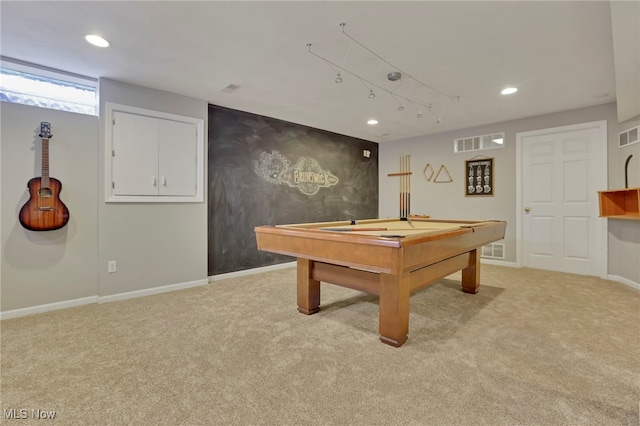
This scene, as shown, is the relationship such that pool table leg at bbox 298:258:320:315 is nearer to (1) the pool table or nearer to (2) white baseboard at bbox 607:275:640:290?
(1) the pool table

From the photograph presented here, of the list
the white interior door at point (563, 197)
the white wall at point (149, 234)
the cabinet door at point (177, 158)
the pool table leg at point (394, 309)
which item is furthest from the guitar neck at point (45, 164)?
the white interior door at point (563, 197)

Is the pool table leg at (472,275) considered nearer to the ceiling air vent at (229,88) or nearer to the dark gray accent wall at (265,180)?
the dark gray accent wall at (265,180)

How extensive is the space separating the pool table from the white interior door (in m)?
2.32

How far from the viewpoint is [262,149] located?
14.4 ft

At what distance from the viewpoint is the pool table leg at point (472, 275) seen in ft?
10.5

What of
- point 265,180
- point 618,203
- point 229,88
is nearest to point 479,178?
point 618,203

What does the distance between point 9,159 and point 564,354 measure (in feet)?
15.5

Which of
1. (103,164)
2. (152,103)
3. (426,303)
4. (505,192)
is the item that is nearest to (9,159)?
(103,164)

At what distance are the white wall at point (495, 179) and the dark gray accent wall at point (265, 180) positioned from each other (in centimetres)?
90

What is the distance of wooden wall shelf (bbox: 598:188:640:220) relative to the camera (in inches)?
140

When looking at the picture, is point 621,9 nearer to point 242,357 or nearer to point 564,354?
point 564,354

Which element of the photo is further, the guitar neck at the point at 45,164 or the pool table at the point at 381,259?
the guitar neck at the point at 45,164

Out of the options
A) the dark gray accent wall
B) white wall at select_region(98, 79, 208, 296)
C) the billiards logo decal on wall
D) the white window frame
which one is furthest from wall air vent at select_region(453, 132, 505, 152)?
the white window frame

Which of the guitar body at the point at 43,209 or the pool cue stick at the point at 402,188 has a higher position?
the pool cue stick at the point at 402,188
